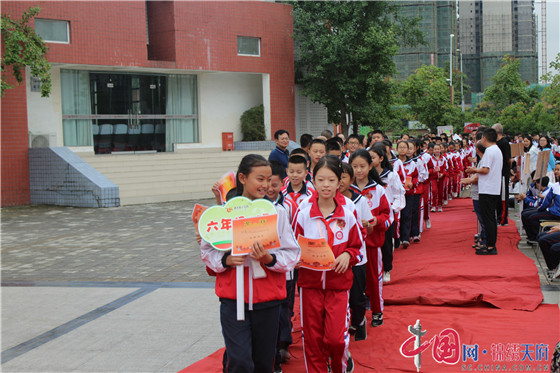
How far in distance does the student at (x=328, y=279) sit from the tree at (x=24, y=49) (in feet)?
44.1

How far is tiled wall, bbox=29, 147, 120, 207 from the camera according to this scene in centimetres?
1627

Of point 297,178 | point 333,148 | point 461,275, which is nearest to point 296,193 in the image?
point 297,178

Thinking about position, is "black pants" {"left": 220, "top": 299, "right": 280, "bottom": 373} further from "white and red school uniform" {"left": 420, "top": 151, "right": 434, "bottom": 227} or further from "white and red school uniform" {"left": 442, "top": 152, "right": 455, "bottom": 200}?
"white and red school uniform" {"left": 442, "top": 152, "right": 455, "bottom": 200}

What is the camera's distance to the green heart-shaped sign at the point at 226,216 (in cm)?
364

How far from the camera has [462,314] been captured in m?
6.09

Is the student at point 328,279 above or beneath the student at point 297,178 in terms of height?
beneath

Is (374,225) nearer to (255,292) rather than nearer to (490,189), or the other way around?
(255,292)

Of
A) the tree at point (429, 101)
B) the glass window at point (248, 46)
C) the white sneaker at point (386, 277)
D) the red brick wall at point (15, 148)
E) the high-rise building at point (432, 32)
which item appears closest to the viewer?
the white sneaker at point (386, 277)

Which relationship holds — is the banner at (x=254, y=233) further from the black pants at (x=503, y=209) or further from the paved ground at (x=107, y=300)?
the black pants at (x=503, y=209)

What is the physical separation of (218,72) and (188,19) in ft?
8.03

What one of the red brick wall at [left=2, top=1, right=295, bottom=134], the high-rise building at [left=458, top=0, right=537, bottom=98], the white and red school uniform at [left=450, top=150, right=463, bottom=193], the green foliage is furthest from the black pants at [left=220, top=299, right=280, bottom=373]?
the high-rise building at [left=458, top=0, right=537, bottom=98]

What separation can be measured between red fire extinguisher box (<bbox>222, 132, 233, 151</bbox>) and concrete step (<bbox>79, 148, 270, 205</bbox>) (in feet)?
12.5

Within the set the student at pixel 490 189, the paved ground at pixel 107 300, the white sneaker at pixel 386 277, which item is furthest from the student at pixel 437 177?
the white sneaker at pixel 386 277

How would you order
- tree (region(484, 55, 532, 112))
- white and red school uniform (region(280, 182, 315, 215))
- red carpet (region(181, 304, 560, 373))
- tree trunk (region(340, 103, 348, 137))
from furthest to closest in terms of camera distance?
1. tree (region(484, 55, 532, 112))
2. tree trunk (region(340, 103, 348, 137))
3. white and red school uniform (region(280, 182, 315, 215))
4. red carpet (region(181, 304, 560, 373))
